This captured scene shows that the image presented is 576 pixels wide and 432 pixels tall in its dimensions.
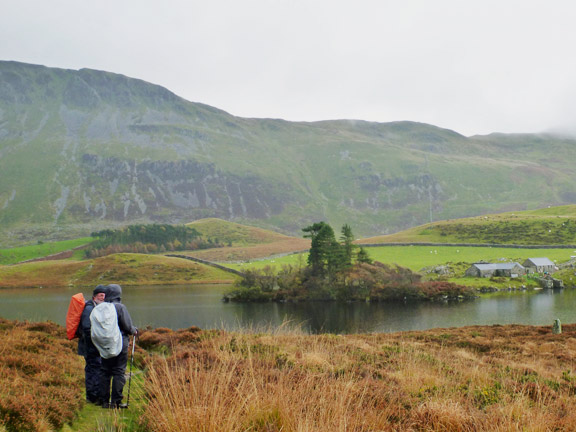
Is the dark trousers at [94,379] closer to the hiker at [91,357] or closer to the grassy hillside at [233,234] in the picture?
the hiker at [91,357]

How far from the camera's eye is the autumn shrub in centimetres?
618

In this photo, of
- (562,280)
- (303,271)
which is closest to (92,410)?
(303,271)

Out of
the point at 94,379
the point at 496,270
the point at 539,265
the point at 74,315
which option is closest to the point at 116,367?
the point at 94,379

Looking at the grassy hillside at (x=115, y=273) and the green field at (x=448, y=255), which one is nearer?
the green field at (x=448, y=255)

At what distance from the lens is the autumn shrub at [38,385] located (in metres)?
6.18

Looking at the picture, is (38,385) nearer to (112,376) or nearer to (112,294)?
(112,376)

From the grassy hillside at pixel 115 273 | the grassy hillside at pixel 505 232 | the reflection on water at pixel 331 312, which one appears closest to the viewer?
the reflection on water at pixel 331 312

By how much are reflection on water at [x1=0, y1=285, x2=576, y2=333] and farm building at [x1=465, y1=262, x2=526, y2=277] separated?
953 centimetres

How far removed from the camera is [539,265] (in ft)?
246

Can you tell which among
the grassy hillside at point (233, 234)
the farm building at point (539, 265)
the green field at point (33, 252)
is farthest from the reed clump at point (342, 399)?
the grassy hillside at point (233, 234)

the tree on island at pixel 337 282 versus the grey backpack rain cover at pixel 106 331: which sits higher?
the grey backpack rain cover at pixel 106 331

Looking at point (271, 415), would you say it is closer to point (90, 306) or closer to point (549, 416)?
point (549, 416)

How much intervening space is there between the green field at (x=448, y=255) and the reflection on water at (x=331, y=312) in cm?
1975

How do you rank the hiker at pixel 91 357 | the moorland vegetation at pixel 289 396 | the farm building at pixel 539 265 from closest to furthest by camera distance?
the moorland vegetation at pixel 289 396, the hiker at pixel 91 357, the farm building at pixel 539 265
